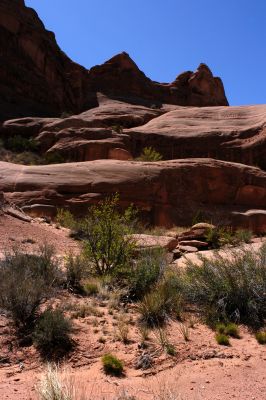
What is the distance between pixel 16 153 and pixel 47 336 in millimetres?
30549

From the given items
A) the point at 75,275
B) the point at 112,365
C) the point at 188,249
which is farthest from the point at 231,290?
the point at 188,249

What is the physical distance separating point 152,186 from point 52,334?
52.5 feet

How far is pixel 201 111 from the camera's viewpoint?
38750mm

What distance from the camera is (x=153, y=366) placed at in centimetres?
573

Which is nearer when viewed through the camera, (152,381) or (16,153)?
(152,381)

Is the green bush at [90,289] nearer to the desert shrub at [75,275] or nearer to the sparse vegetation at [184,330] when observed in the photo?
the desert shrub at [75,275]

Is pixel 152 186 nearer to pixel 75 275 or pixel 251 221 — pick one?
pixel 251 221

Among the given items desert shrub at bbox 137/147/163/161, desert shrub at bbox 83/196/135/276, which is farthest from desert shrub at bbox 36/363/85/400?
desert shrub at bbox 137/147/163/161

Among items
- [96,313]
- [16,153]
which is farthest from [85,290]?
[16,153]

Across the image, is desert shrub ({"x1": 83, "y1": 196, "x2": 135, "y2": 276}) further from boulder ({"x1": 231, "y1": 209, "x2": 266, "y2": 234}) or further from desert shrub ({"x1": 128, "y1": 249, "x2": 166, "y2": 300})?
boulder ({"x1": 231, "y1": 209, "x2": 266, "y2": 234})

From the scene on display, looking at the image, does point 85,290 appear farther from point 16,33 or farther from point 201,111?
point 16,33

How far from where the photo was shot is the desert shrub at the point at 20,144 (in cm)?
3531

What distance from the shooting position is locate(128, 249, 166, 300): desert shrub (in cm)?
860

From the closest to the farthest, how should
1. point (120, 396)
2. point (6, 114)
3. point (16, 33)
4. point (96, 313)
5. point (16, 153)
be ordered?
point (120, 396), point (96, 313), point (16, 153), point (6, 114), point (16, 33)
